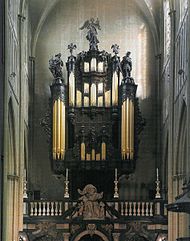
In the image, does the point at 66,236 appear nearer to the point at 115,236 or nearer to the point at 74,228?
the point at 74,228

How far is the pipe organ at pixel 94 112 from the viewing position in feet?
136

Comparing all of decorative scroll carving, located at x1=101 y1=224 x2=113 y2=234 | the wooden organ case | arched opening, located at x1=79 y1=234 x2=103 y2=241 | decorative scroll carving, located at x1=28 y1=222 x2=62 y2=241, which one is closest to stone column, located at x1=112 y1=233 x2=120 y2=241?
decorative scroll carving, located at x1=101 y1=224 x2=113 y2=234

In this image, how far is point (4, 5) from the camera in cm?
3322

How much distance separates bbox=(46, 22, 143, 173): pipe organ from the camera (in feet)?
136

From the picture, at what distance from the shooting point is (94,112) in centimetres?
4200

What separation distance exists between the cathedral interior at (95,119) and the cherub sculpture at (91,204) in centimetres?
4

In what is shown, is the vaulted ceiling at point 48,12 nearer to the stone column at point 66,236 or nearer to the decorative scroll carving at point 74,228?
the decorative scroll carving at point 74,228

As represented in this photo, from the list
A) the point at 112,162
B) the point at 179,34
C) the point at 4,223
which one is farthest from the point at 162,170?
the point at 4,223

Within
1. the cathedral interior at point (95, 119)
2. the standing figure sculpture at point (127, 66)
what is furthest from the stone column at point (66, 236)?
the standing figure sculpture at point (127, 66)

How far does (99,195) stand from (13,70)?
6.84m

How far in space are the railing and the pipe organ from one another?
2345 mm

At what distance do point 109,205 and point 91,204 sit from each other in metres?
0.80

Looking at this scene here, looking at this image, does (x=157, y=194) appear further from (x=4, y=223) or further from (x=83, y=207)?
(x=4, y=223)

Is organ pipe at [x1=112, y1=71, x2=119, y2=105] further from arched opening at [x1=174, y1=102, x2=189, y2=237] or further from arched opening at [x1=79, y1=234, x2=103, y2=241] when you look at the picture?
arched opening at [x1=79, y1=234, x2=103, y2=241]
